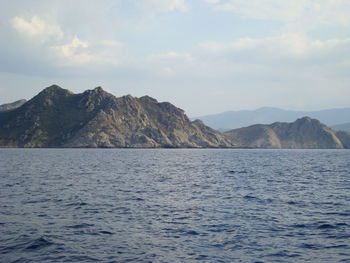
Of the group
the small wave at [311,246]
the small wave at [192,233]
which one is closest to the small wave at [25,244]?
the small wave at [192,233]

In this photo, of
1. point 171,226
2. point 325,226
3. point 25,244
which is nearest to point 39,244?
point 25,244

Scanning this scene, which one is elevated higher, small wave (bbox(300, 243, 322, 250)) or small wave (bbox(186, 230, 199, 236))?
small wave (bbox(186, 230, 199, 236))

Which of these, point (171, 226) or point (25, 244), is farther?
point (171, 226)

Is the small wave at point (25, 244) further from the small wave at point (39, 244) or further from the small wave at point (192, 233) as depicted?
the small wave at point (192, 233)

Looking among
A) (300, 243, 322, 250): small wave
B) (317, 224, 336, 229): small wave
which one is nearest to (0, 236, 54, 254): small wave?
(300, 243, 322, 250): small wave

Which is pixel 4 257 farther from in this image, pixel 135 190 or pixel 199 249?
pixel 135 190

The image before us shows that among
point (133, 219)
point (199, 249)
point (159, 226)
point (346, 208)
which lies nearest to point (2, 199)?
point (133, 219)

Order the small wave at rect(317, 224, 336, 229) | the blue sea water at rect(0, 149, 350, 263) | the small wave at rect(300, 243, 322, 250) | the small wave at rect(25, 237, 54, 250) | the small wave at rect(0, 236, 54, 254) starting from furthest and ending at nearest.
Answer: the small wave at rect(317, 224, 336, 229)
the small wave at rect(300, 243, 322, 250)
the small wave at rect(25, 237, 54, 250)
the small wave at rect(0, 236, 54, 254)
the blue sea water at rect(0, 149, 350, 263)

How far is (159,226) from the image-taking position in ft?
98.2

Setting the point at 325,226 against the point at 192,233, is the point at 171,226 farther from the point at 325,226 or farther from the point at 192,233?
the point at 325,226

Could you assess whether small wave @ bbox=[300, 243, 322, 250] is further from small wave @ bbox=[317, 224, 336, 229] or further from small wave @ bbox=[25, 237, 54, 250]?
small wave @ bbox=[25, 237, 54, 250]

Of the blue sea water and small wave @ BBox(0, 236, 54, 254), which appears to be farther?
small wave @ BBox(0, 236, 54, 254)

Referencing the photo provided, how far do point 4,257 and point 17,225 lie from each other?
8.23m

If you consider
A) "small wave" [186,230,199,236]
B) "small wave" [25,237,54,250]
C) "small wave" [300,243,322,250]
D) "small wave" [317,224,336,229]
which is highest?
"small wave" [25,237,54,250]
